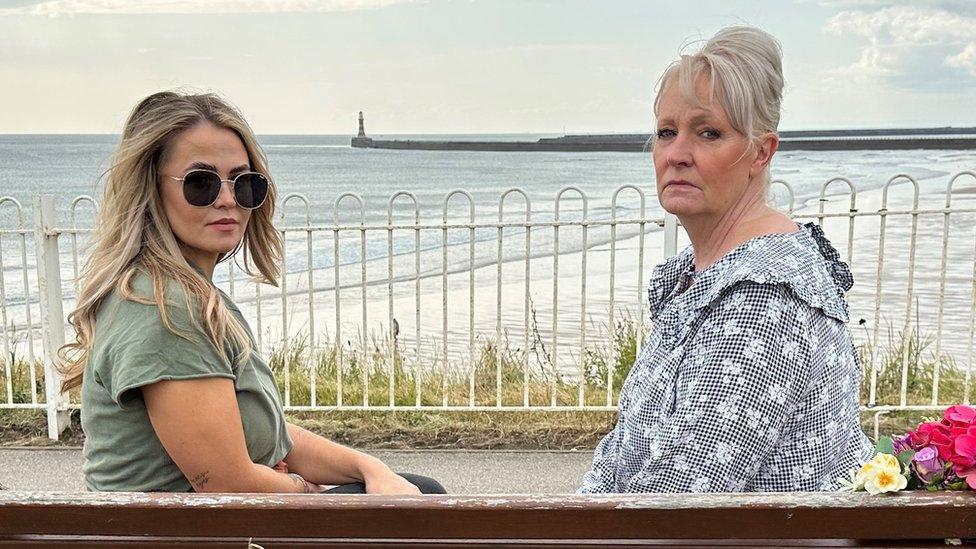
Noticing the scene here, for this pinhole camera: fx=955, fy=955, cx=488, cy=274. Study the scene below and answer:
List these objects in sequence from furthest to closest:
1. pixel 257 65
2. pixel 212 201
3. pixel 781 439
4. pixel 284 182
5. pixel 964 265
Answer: pixel 257 65, pixel 284 182, pixel 964 265, pixel 212 201, pixel 781 439

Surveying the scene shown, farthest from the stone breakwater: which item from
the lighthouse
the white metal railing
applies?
the white metal railing

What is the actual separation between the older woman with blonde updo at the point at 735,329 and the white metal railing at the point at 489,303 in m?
2.53

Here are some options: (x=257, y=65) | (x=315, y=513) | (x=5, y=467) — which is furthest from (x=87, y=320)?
(x=257, y=65)

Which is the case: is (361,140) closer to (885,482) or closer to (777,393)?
(777,393)

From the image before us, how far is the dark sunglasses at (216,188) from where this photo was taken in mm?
2326

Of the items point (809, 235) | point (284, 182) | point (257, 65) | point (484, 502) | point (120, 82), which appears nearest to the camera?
point (484, 502)

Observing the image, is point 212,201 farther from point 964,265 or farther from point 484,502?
point 964,265

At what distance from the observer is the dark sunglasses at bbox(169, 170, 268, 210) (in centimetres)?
233

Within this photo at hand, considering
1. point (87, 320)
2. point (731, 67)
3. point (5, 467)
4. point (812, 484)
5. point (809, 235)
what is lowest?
point (5, 467)

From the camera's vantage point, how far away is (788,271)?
1950 mm

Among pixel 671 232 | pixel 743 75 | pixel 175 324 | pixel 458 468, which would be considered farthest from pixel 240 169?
pixel 671 232

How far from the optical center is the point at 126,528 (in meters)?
1.63

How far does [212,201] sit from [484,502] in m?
1.15

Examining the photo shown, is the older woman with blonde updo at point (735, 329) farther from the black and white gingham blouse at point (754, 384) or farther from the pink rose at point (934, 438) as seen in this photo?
the pink rose at point (934, 438)
